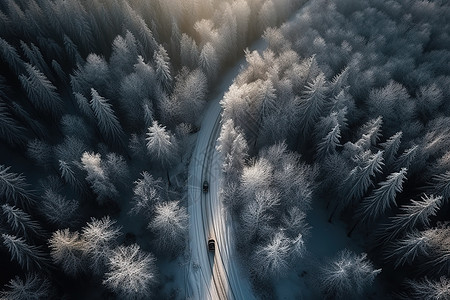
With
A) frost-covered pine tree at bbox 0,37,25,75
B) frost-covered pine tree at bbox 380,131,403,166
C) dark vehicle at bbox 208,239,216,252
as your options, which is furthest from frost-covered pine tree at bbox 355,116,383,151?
frost-covered pine tree at bbox 0,37,25,75

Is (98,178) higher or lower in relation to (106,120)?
lower

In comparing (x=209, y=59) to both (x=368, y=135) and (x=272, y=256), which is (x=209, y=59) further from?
(x=272, y=256)

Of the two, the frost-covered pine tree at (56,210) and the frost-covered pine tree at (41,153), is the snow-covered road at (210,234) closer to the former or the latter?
the frost-covered pine tree at (56,210)

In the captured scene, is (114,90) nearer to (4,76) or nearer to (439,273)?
(4,76)

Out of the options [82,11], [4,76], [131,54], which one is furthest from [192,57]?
[4,76]

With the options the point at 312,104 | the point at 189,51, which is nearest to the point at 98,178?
the point at 312,104

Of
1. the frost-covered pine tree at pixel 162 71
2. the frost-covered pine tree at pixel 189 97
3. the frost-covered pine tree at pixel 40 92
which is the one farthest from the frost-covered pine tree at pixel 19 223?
the frost-covered pine tree at pixel 162 71
